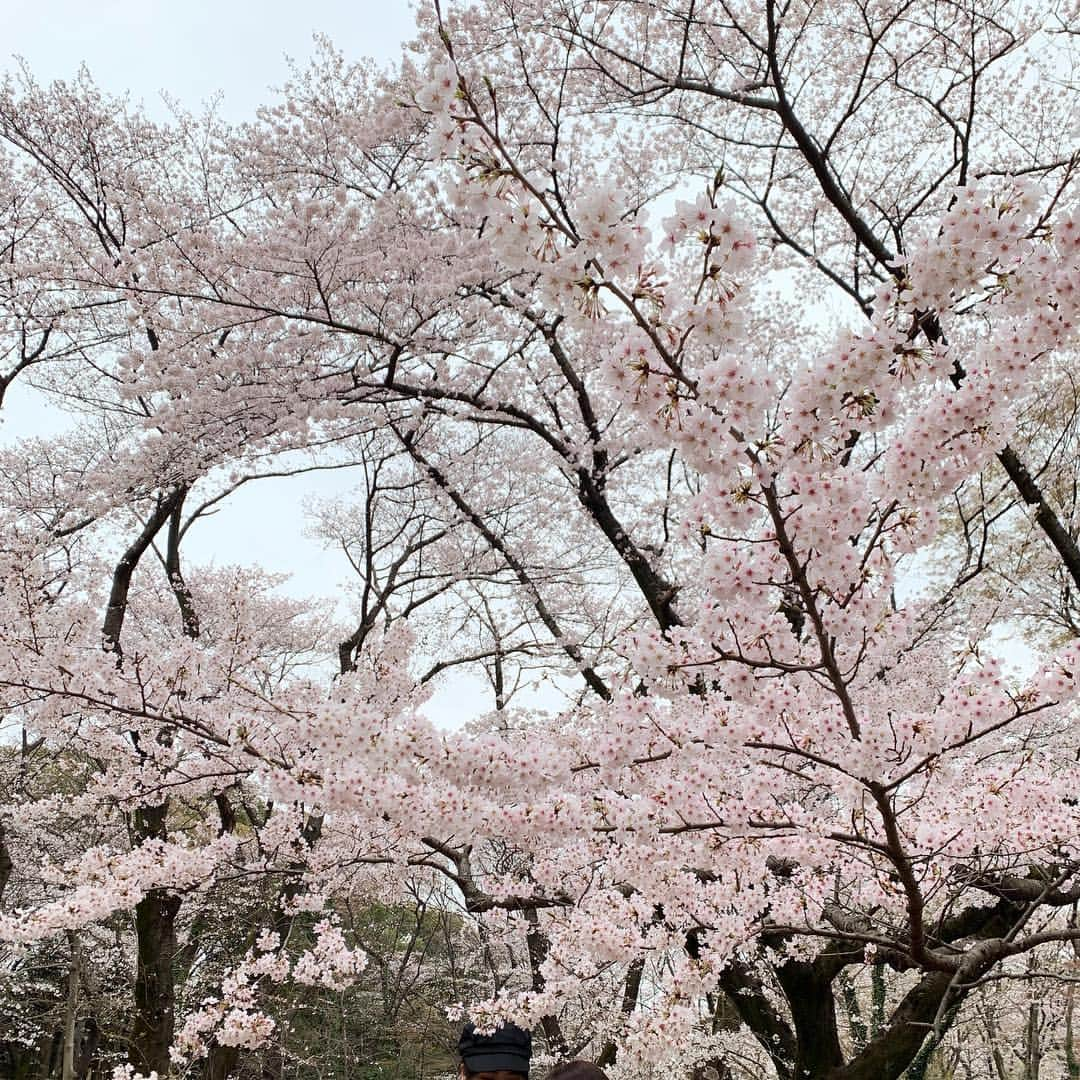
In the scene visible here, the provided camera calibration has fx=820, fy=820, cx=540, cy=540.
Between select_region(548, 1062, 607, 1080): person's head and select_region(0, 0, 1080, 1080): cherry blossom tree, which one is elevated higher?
select_region(0, 0, 1080, 1080): cherry blossom tree

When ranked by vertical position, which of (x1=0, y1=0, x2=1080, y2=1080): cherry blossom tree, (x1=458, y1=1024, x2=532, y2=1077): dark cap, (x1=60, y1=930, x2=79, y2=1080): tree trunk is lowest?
(x1=60, y1=930, x2=79, y2=1080): tree trunk

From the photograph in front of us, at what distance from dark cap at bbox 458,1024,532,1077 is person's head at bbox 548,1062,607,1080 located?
1.15 ft

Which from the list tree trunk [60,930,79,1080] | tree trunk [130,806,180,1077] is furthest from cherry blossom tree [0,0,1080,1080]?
tree trunk [60,930,79,1080]

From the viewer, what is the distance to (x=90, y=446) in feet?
32.8

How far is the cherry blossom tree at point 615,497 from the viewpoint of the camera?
1987 mm

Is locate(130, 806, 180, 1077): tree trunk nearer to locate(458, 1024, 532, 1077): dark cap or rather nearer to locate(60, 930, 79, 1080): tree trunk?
locate(60, 930, 79, 1080): tree trunk

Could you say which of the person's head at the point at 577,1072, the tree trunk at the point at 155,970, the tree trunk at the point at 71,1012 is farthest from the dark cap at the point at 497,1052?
the tree trunk at the point at 71,1012

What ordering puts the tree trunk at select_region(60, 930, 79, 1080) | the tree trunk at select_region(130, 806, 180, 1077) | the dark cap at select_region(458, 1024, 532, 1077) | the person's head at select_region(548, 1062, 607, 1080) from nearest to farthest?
the person's head at select_region(548, 1062, 607, 1080)
the dark cap at select_region(458, 1024, 532, 1077)
the tree trunk at select_region(130, 806, 180, 1077)
the tree trunk at select_region(60, 930, 79, 1080)

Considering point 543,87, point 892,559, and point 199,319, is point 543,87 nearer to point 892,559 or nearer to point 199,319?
point 199,319

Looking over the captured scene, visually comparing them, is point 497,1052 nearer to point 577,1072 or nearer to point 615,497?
point 577,1072

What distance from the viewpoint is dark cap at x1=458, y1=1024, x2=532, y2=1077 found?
6.56 ft

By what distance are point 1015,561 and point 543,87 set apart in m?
7.86

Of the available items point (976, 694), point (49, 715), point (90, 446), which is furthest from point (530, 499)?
point (976, 694)

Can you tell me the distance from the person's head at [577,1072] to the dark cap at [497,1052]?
1.15ft
